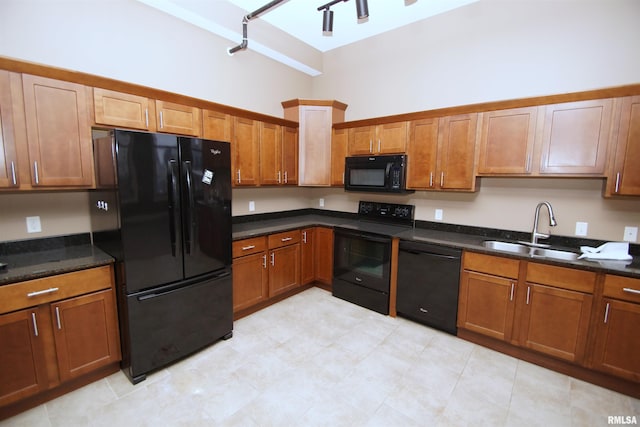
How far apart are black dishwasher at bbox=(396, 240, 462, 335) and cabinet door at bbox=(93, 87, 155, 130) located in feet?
8.94

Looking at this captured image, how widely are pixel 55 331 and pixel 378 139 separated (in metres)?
3.37

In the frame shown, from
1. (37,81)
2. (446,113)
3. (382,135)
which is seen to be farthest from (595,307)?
(37,81)

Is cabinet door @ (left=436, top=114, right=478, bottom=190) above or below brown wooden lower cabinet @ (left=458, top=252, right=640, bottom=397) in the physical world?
above

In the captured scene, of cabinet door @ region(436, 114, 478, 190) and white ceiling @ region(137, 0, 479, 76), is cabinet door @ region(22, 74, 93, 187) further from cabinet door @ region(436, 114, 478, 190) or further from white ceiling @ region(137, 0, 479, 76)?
cabinet door @ region(436, 114, 478, 190)

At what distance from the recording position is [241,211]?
3.58 m

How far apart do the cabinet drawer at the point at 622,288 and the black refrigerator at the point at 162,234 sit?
3.02 metres

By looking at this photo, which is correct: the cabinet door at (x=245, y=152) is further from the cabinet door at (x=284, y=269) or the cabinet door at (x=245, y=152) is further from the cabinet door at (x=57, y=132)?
the cabinet door at (x=57, y=132)

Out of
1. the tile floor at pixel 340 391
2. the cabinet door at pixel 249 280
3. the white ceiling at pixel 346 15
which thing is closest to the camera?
the tile floor at pixel 340 391

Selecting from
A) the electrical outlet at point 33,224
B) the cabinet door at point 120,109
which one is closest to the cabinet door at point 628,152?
the cabinet door at point 120,109

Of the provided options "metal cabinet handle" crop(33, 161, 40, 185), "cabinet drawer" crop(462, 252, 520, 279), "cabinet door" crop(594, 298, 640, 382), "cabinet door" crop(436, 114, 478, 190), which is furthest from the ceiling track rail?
"cabinet door" crop(594, 298, 640, 382)

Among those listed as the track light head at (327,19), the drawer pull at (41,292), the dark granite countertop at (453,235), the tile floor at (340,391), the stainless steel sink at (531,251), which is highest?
the track light head at (327,19)

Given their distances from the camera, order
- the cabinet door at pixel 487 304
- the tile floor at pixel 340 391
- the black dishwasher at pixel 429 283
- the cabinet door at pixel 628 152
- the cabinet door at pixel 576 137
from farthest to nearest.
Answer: the black dishwasher at pixel 429 283 → the cabinet door at pixel 487 304 → the cabinet door at pixel 576 137 → the cabinet door at pixel 628 152 → the tile floor at pixel 340 391

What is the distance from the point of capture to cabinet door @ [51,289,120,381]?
1870mm

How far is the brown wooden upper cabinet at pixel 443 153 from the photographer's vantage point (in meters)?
2.78
